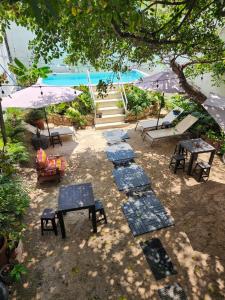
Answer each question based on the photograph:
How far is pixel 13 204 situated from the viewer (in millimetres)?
4188

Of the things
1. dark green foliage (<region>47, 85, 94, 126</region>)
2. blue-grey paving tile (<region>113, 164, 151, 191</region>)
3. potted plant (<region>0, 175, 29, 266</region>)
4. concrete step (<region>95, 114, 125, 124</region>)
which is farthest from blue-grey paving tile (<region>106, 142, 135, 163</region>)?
potted plant (<region>0, 175, 29, 266</region>)

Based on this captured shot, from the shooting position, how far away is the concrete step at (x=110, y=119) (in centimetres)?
1256

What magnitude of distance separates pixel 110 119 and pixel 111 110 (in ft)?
2.19

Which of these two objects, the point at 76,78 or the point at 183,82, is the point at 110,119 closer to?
the point at 183,82

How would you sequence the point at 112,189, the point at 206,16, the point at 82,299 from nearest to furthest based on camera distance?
the point at 82,299 < the point at 206,16 < the point at 112,189

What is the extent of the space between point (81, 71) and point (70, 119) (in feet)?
41.2

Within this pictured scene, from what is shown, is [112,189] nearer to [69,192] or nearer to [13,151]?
[69,192]

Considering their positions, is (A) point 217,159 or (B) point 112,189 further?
(A) point 217,159

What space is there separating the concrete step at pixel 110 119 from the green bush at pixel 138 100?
2.85 ft

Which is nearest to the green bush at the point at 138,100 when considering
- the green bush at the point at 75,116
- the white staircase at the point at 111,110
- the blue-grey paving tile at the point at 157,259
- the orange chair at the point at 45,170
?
the white staircase at the point at 111,110

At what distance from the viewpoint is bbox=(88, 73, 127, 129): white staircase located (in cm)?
1255

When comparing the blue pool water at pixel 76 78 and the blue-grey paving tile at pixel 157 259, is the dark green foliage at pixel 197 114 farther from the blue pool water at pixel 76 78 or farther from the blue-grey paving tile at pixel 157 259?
the blue pool water at pixel 76 78

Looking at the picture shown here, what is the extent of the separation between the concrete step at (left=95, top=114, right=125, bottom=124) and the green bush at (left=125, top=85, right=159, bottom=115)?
0.87 m

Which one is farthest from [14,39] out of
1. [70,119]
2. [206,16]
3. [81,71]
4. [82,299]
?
[82,299]
